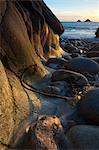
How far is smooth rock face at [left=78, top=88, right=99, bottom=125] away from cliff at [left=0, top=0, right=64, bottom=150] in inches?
28.7

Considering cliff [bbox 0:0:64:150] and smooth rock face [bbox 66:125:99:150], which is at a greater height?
cliff [bbox 0:0:64:150]

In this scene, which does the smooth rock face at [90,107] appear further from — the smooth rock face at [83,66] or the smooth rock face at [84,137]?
the smooth rock face at [83,66]

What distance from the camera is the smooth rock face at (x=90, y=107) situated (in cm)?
454

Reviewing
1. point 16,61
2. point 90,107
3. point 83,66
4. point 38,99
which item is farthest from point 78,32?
point 90,107

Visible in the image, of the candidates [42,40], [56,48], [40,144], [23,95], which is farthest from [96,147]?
[56,48]

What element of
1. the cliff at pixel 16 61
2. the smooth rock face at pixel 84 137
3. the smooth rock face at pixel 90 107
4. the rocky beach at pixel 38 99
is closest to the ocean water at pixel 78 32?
the cliff at pixel 16 61

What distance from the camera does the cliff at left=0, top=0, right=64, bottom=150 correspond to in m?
4.11

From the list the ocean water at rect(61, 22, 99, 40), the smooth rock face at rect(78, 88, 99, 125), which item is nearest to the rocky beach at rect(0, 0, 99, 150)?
the smooth rock face at rect(78, 88, 99, 125)

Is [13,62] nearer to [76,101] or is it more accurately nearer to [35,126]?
A: [76,101]

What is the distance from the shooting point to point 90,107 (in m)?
4.62

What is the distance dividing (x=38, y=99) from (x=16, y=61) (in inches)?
35.4

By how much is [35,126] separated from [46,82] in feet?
8.51

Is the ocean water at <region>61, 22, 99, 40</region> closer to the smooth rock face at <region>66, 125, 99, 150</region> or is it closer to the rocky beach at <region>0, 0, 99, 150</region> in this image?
the rocky beach at <region>0, 0, 99, 150</region>

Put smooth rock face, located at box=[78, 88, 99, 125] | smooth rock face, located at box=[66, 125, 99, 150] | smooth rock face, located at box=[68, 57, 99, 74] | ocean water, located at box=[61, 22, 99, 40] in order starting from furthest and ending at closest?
ocean water, located at box=[61, 22, 99, 40] < smooth rock face, located at box=[68, 57, 99, 74] < smooth rock face, located at box=[78, 88, 99, 125] < smooth rock face, located at box=[66, 125, 99, 150]
